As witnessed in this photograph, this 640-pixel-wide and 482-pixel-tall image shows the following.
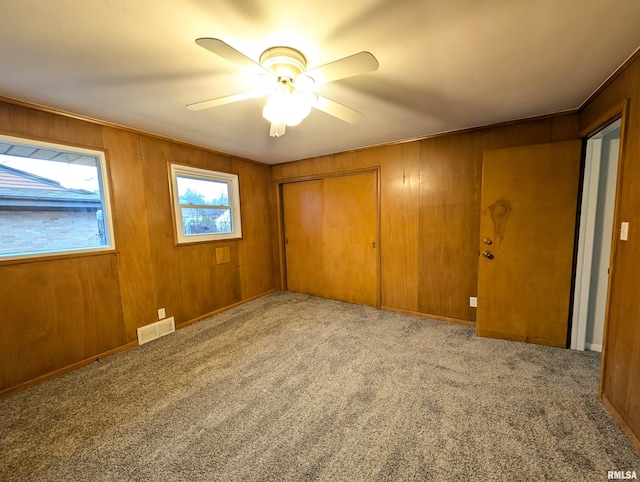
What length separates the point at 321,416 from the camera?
1620 mm

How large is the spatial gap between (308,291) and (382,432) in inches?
109

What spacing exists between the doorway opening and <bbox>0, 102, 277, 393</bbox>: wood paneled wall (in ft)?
12.5

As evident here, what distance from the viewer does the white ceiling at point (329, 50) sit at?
3.65ft

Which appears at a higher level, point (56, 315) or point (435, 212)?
point (435, 212)

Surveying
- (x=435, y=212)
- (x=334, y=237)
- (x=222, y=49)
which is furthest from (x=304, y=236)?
(x=222, y=49)

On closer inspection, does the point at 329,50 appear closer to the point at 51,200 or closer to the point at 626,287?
the point at 626,287

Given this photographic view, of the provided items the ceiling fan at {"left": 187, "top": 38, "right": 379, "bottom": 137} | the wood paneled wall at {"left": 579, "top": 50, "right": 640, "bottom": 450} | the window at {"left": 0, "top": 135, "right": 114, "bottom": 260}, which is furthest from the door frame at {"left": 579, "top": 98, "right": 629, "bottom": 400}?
the window at {"left": 0, "top": 135, "right": 114, "bottom": 260}

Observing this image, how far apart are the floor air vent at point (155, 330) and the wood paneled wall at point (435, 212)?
2.61 meters

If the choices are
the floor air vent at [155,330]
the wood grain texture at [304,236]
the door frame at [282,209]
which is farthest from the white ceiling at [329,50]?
the floor air vent at [155,330]

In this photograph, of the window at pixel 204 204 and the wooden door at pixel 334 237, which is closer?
the window at pixel 204 204

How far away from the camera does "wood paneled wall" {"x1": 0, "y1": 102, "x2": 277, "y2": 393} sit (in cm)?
196

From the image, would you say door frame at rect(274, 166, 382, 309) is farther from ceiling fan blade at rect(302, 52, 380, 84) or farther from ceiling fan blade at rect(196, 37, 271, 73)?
ceiling fan blade at rect(196, 37, 271, 73)

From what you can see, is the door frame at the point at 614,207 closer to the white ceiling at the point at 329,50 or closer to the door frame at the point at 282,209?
the white ceiling at the point at 329,50

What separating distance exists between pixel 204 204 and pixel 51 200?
1400 millimetres
